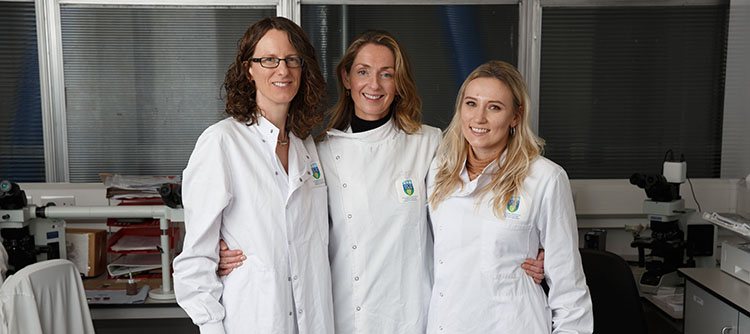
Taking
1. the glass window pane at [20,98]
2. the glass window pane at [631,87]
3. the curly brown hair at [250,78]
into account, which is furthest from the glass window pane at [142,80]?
the curly brown hair at [250,78]

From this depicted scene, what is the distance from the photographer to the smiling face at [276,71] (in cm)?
166

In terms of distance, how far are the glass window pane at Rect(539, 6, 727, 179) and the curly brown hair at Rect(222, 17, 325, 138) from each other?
7.64ft

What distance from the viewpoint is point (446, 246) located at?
5.60ft

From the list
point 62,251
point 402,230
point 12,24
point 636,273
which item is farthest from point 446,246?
point 12,24

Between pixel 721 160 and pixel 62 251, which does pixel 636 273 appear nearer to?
pixel 721 160

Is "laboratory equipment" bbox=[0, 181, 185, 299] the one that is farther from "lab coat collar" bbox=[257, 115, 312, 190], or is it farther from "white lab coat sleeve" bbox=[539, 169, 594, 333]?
"white lab coat sleeve" bbox=[539, 169, 594, 333]

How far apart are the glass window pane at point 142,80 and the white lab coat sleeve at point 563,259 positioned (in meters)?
2.67

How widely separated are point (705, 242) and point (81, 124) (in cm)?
362

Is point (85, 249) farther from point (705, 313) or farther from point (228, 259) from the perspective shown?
point (705, 313)

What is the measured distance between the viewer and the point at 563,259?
1.61 metres

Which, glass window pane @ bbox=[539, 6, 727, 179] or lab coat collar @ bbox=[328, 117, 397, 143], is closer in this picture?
lab coat collar @ bbox=[328, 117, 397, 143]

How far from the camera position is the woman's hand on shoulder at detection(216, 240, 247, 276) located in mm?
1620

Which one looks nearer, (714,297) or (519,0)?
(714,297)

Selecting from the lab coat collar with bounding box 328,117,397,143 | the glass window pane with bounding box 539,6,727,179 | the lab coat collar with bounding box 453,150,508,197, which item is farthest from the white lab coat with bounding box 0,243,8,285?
the glass window pane with bounding box 539,6,727,179
